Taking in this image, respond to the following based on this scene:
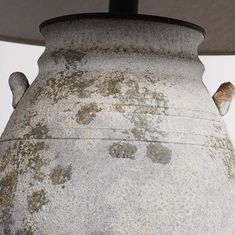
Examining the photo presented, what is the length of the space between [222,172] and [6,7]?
20.2 inches

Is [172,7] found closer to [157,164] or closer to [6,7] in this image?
[6,7]

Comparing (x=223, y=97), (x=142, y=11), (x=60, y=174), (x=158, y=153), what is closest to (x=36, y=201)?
(x=60, y=174)

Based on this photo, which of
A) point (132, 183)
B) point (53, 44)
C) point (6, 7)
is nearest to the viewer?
point (132, 183)

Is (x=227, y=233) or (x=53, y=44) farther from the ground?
(x=53, y=44)

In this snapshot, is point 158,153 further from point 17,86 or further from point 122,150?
point 17,86

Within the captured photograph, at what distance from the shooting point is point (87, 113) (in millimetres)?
1012

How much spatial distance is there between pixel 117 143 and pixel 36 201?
0.36 ft

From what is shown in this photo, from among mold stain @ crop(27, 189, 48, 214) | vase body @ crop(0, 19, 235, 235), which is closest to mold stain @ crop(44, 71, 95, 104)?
vase body @ crop(0, 19, 235, 235)

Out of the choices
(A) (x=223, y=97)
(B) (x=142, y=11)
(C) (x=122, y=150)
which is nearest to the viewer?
(C) (x=122, y=150)

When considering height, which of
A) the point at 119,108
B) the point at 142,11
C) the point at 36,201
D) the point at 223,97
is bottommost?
the point at 36,201

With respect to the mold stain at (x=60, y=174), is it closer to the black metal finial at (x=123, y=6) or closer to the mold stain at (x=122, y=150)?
the mold stain at (x=122, y=150)

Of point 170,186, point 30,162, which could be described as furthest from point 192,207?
point 30,162

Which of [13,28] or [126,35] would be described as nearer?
[126,35]

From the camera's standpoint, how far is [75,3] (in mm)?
1421
